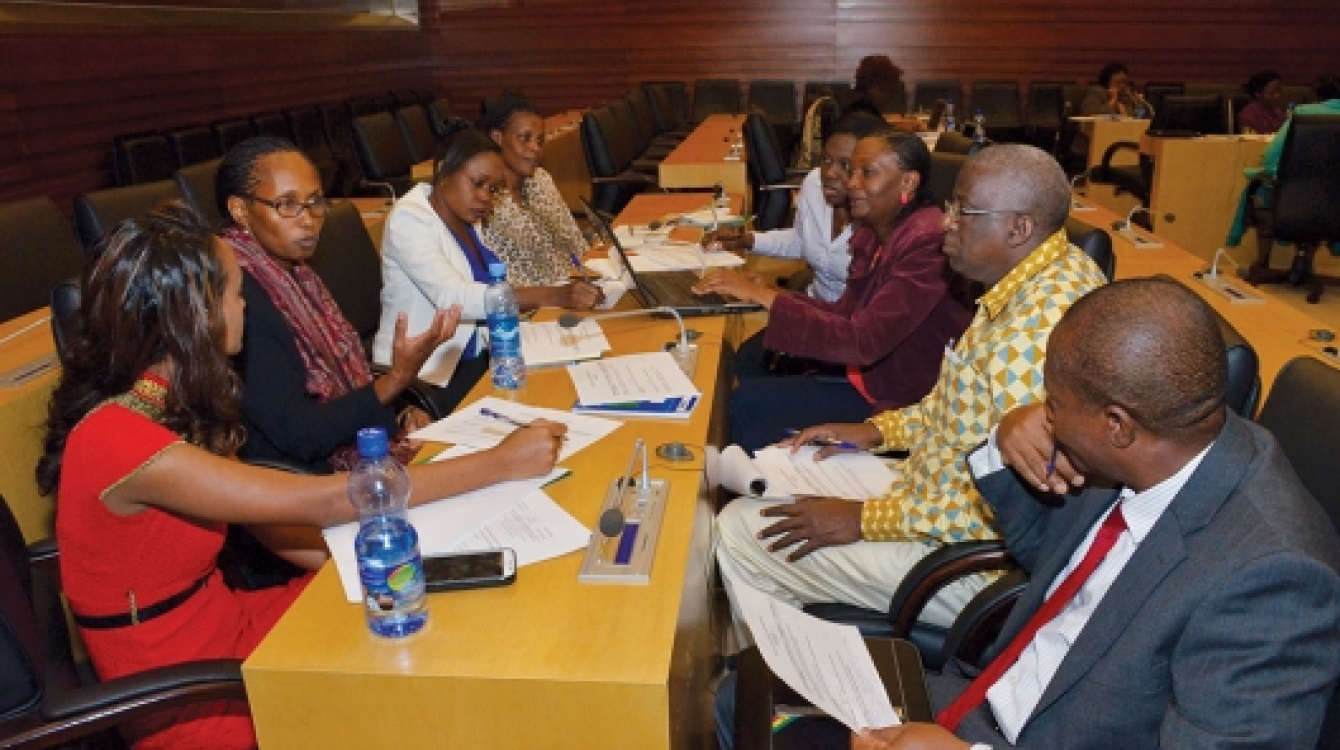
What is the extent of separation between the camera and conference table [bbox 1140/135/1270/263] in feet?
20.0

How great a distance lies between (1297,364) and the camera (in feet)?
4.81

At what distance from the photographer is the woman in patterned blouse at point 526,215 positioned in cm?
337

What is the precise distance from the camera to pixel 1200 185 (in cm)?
620

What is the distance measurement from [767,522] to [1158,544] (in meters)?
1.03

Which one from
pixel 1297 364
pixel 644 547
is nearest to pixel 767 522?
pixel 644 547

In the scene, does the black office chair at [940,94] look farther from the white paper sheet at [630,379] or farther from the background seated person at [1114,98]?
the white paper sheet at [630,379]

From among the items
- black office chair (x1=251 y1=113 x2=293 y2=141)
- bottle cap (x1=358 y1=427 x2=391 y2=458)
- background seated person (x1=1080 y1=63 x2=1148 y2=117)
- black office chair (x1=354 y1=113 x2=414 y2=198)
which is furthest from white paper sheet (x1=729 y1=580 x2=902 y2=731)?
background seated person (x1=1080 y1=63 x2=1148 y2=117)

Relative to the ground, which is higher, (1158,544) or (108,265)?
(108,265)

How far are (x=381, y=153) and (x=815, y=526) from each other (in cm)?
512

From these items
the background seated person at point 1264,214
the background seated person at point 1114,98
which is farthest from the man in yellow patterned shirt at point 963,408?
the background seated person at point 1114,98

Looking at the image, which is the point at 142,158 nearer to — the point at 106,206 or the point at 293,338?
the point at 106,206

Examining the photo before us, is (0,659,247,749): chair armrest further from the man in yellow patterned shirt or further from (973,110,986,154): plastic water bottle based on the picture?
(973,110,986,154): plastic water bottle

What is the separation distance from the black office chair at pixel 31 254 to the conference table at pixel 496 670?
7.61 feet

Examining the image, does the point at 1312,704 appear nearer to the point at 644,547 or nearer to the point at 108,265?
the point at 644,547
